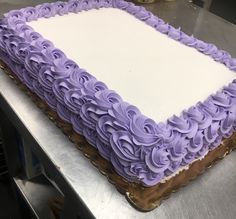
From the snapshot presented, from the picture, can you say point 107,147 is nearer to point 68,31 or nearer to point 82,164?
point 82,164

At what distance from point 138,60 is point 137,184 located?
396 millimetres

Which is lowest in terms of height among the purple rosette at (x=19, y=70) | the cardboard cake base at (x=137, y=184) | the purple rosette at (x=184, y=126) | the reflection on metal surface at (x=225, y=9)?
the reflection on metal surface at (x=225, y=9)

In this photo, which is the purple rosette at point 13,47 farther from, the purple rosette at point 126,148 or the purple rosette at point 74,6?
the purple rosette at point 126,148

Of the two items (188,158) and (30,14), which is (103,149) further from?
(30,14)

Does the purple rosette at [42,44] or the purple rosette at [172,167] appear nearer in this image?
the purple rosette at [172,167]

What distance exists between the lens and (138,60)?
3.20 ft

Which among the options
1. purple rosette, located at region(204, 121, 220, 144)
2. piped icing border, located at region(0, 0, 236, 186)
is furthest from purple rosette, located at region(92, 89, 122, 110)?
purple rosette, located at region(204, 121, 220, 144)

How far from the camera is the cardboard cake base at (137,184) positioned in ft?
2.38

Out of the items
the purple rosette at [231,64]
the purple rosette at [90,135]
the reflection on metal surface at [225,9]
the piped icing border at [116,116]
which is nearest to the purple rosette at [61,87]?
the piped icing border at [116,116]

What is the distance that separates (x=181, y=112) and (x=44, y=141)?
0.35 meters

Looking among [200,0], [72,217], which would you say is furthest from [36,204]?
[200,0]

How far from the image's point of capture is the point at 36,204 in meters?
1.37

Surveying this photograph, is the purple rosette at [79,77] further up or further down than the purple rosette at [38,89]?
further up

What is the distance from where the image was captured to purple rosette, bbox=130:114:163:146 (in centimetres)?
70
